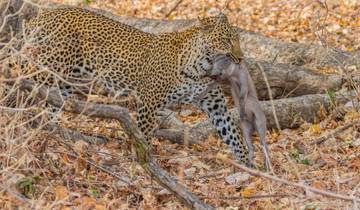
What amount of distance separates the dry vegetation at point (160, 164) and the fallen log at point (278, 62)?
629mm

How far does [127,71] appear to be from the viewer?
32.7ft

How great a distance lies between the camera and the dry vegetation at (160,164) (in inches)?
261

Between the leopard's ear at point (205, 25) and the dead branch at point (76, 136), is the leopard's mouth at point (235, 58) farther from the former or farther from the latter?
the dead branch at point (76, 136)

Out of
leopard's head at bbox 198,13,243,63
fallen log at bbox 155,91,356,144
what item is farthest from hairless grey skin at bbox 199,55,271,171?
fallen log at bbox 155,91,356,144

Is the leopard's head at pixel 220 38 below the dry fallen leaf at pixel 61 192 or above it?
above

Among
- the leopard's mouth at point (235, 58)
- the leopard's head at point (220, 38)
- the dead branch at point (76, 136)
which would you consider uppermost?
the leopard's head at point (220, 38)

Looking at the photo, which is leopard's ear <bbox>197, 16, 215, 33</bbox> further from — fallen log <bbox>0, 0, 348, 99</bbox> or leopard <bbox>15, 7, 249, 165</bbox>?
fallen log <bbox>0, 0, 348, 99</bbox>

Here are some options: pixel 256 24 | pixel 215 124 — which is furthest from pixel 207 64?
pixel 256 24

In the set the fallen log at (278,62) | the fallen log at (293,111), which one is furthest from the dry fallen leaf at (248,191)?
the fallen log at (278,62)

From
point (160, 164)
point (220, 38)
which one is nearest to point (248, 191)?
point (160, 164)

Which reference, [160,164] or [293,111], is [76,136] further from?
[293,111]

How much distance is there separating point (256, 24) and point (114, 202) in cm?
791

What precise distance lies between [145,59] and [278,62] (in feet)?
8.57

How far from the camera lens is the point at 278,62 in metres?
11.9
